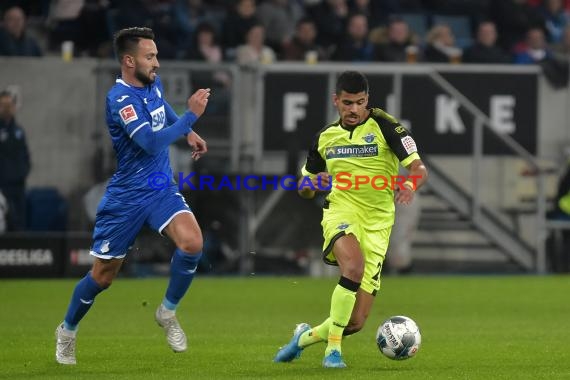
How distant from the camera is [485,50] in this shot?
75.4ft

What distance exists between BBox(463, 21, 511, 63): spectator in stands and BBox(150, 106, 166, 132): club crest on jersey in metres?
13.0

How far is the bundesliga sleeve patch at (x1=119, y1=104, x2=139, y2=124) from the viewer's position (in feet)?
33.7

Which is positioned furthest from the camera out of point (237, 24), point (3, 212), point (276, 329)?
point (237, 24)

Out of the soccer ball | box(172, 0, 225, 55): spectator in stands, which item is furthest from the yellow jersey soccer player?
box(172, 0, 225, 55): spectator in stands

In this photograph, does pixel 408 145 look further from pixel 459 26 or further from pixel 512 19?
pixel 459 26

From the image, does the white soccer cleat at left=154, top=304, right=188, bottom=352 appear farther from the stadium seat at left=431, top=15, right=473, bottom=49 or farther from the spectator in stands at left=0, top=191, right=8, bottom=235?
the stadium seat at left=431, top=15, right=473, bottom=49

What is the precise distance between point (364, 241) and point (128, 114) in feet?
6.56

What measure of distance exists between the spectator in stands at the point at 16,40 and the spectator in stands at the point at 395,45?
18.0ft

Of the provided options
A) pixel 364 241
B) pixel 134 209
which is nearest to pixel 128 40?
pixel 134 209

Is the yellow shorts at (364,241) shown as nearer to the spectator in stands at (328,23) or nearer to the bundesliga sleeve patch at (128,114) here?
the bundesliga sleeve patch at (128,114)

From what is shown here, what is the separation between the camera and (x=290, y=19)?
23.6 m

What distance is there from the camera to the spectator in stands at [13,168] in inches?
816

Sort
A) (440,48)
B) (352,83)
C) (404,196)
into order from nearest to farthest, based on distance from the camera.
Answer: (404,196) < (352,83) < (440,48)

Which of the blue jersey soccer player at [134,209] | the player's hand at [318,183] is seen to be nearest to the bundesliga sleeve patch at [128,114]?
the blue jersey soccer player at [134,209]
